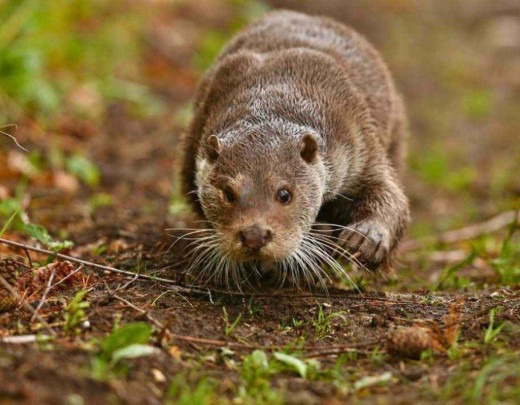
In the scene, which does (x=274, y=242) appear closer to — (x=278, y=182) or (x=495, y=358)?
(x=278, y=182)

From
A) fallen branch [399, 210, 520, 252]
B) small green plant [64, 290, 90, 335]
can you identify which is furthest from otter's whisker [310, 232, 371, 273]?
fallen branch [399, 210, 520, 252]

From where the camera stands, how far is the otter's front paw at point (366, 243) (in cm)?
481

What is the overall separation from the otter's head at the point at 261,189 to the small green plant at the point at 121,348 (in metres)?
0.85

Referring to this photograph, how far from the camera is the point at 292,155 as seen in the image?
460 centimetres

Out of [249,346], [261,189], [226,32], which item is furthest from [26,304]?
[226,32]

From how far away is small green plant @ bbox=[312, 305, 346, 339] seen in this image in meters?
4.15

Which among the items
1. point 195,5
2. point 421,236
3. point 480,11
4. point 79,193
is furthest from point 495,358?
point 480,11

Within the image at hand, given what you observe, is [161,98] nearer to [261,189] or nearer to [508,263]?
[508,263]

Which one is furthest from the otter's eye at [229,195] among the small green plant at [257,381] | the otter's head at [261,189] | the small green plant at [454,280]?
the small green plant at [454,280]

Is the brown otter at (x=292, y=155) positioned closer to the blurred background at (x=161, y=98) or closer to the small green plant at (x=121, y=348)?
the small green plant at (x=121, y=348)

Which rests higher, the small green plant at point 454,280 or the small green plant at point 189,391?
the small green plant at point 454,280

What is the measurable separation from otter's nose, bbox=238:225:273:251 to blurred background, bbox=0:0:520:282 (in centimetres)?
170

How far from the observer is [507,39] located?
13719 millimetres

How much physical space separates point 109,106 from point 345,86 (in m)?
4.91
